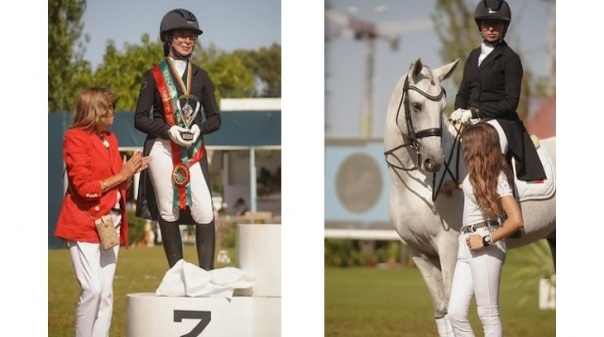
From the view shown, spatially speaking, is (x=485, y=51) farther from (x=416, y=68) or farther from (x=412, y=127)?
(x=412, y=127)

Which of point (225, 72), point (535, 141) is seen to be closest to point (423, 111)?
point (535, 141)

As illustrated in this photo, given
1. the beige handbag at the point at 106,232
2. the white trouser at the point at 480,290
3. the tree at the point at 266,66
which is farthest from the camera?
the tree at the point at 266,66

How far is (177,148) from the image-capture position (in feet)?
25.2

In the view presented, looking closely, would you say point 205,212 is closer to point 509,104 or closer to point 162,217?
point 162,217

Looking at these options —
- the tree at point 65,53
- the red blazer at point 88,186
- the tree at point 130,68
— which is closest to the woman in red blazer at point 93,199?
the red blazer at point 88,186

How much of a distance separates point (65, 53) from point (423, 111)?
2.33m

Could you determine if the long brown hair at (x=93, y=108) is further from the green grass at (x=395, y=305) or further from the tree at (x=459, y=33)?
the green grass at (x=395, y=305)

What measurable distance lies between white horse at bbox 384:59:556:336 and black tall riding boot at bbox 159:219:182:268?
49.5 inches

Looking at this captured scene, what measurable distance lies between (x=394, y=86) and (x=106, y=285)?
203 cm

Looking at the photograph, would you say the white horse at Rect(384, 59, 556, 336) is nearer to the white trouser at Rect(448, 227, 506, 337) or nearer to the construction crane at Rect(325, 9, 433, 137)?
the white trouser at Rect(448, 227, 506, 337)

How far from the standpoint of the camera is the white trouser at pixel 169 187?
770 cm

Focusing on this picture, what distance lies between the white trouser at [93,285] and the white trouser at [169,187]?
1.04ft

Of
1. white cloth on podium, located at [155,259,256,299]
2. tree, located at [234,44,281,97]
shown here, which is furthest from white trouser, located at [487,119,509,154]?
white cloth on podium, located at [155,259,256,299]

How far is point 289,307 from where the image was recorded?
306 inches
